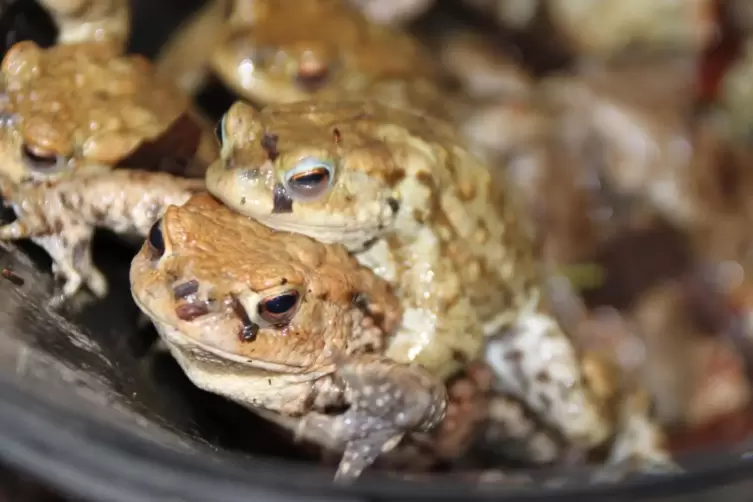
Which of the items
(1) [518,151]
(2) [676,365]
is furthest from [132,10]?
(2) [676,365]

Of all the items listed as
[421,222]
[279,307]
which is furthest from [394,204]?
[279,307]

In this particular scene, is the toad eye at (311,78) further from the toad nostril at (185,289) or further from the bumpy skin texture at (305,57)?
the toad nostril at (185,289)

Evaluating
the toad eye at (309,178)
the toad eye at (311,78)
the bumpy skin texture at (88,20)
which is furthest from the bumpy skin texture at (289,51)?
the toad eye at (309,178)

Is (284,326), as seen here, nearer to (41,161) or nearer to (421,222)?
(421,222)

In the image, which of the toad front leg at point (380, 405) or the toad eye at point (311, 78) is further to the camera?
the toad eye at point (311, 78)

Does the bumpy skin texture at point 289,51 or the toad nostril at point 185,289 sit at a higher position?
the toad nostril at point 185,289

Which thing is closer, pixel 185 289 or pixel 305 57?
pixel 185 289

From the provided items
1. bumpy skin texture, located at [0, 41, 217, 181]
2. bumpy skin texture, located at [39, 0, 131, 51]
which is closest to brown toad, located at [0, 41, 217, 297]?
bumpy skin texture, located at [0, 41, 217, 181]
